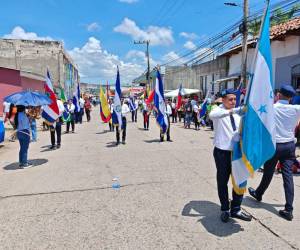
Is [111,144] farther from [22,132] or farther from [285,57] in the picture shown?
[285,57]

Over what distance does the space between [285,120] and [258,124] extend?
93 centimetres

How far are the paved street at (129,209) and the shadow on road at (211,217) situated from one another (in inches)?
0.5

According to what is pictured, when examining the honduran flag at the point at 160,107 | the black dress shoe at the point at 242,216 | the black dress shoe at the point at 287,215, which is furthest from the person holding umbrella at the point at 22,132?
the black dress shoe at the point at 287,215

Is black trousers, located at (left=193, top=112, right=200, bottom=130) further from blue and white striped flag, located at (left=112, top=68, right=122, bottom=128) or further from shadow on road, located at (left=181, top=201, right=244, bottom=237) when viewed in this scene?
shadow on road, located at (left=181, top=201, right=244, bottom=237)

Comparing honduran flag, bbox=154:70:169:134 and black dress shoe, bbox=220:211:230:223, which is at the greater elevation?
honduran flag, bbox=154:70:169:134

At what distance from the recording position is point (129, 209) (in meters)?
5.07

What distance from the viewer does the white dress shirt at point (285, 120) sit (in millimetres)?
4848

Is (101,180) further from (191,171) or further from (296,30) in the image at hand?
(296,30)

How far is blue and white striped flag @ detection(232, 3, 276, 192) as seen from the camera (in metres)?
4.15

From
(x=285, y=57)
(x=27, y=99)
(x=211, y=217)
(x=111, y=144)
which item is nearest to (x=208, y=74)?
(x=285, y=57)

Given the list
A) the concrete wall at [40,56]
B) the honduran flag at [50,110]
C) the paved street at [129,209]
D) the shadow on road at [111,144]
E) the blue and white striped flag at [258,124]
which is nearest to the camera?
the paved street at [129,209]

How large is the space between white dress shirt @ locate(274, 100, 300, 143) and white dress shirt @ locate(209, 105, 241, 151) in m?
0.81

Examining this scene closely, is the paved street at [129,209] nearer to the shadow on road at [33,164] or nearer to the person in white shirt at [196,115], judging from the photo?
the shadow on road at [33,164]

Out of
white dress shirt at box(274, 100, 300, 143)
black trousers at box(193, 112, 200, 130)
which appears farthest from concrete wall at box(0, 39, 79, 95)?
white dress shirt at box(274, 100, 300, 143)
